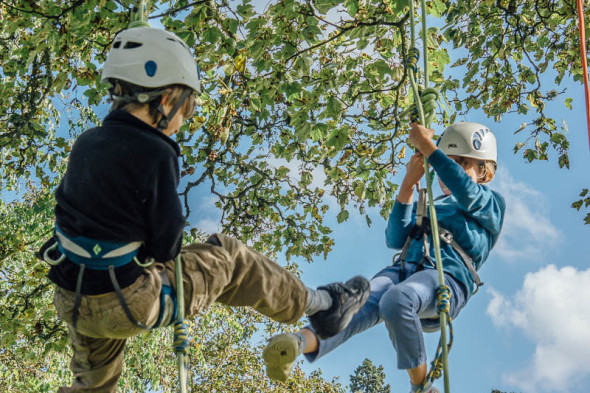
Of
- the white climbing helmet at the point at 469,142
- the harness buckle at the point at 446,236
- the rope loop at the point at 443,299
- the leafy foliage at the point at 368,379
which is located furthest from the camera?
the leafy foliage at the point at 368,379

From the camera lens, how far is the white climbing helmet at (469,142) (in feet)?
11.6

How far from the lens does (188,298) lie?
250 cm

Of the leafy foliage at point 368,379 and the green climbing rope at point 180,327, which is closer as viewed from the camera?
the green climbing rope at point 180,327

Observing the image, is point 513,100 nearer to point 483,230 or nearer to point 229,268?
point 483,230

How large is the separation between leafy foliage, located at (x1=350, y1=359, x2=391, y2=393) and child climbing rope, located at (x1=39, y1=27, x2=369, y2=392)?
4294cm

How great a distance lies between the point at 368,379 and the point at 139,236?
4434 cm

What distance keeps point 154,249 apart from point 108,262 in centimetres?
18

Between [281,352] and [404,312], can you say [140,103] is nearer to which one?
[281,352]

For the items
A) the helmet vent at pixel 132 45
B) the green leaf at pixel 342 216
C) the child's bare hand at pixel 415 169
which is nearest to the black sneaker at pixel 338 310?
the child's bare hand at pixel 415 169

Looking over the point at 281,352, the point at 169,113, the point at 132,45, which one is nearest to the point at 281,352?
the point at 281,352

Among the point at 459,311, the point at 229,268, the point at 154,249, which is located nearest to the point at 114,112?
the point at 154,249

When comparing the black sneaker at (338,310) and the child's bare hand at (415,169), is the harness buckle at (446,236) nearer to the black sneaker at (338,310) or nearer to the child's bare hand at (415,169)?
the child's bare hand at (415,169)

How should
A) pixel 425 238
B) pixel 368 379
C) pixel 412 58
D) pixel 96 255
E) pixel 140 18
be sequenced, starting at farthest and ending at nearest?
1. pixel 368 379
2. pixel 412 58
3. pixel 425 238
4. pixel 140 18
5. pixel 96 255

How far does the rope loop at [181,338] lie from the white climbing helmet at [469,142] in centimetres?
196
